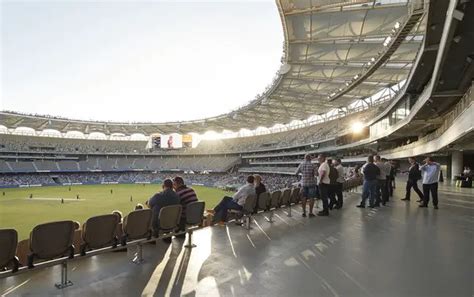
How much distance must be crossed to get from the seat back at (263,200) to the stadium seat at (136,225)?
3.55m

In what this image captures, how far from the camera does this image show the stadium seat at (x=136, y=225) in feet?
16.2

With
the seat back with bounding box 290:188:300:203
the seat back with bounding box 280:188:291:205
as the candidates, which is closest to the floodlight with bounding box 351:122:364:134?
the seat back with bounding box 290:188:300:203

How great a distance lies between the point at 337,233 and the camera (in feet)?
22.5

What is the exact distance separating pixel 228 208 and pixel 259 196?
36.6 inches

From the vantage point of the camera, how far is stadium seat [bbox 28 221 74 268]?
390 cm

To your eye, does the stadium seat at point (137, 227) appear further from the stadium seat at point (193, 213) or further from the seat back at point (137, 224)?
the stadium seat at point (193, 213)

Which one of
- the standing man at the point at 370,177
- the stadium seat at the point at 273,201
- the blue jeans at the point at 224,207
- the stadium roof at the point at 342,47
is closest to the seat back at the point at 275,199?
the stadium seat at the point at 273,201

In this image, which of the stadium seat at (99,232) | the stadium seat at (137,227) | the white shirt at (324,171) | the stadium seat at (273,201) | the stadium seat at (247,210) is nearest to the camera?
the stadium seat at (99,232)

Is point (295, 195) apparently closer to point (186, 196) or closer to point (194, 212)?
point (186, 196)

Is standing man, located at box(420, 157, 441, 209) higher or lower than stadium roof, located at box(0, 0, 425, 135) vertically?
lower

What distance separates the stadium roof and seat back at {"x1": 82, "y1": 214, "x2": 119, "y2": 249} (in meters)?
14.1

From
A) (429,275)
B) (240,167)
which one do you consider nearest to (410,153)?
(429,275)

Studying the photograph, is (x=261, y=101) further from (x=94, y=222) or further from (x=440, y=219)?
(x=94, y=222)

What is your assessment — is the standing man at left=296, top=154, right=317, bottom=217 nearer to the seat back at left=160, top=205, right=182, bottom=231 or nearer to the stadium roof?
the seat back at left=160, top=205, right=182, bottom=231
